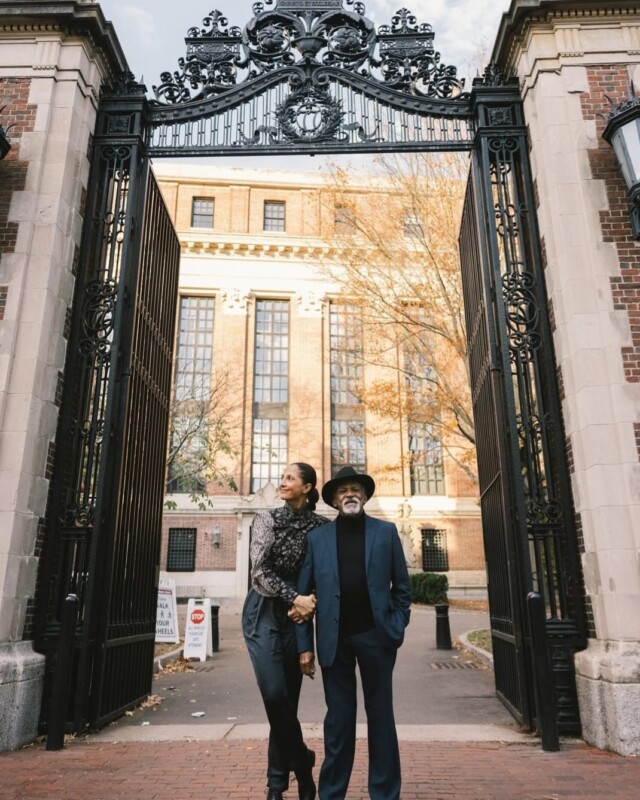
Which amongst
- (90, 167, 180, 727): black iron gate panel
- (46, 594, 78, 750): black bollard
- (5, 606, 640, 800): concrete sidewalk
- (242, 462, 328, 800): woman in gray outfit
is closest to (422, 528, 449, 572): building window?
(5, 606, 640, 800): concrete sidewalk

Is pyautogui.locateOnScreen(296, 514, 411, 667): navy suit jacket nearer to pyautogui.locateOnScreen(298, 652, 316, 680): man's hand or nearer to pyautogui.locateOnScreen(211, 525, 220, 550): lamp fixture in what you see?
pyautogui.locateOnScreen(298, 652, 316, 680): man's hand

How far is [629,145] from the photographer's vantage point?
19.3 feet

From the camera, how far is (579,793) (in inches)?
164

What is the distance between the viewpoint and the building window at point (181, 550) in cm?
3038

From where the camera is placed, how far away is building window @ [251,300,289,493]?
3212cm

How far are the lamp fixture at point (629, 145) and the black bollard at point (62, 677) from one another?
592 cm

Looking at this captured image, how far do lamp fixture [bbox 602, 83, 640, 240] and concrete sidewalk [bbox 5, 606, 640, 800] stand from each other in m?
4.30

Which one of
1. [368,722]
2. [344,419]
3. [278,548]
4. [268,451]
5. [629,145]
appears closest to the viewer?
[368,722]

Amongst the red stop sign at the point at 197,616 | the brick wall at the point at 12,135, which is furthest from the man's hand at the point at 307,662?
the red stop sign at the point at 197,616

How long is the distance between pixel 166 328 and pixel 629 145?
610 cm

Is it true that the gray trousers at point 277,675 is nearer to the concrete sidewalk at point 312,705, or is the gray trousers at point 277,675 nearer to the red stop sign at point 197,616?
the concrete sidewalk at point 312,705

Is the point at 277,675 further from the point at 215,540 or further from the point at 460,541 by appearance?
the point at 460,541

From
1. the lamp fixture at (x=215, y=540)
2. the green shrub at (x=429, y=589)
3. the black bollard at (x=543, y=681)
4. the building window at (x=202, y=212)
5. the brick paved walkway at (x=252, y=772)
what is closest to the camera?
the brick paved walkway at (x=252, y=772)

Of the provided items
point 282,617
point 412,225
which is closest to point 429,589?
point 412,225
